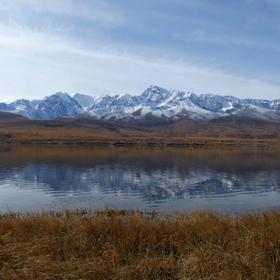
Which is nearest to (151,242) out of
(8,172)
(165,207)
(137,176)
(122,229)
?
(122,229)

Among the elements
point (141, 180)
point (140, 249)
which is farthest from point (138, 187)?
point (140, 249)

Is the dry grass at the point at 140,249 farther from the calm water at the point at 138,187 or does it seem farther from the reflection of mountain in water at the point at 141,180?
the reflection of mountain in water at the point at 141,180

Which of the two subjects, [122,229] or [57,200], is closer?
[122,229]

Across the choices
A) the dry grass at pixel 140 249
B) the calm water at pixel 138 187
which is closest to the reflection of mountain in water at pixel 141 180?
the calm water at pixel 138 187

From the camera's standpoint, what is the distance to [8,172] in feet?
174

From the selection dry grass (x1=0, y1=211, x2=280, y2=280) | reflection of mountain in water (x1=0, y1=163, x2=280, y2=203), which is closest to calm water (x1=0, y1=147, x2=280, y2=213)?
reflection of mountain in water (x1=0, y1=163, x2=280, y2=203)

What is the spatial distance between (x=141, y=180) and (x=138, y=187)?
19.1ft

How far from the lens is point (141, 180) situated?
4753 centimetres

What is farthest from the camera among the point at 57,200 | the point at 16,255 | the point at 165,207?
the point at 57,200

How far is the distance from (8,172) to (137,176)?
624 inches

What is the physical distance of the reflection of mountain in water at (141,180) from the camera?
38.8 metres

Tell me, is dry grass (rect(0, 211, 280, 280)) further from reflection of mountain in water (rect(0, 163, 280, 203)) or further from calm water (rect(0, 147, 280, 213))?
reflection of mountain in water (rect(0, 163, 280, 203))

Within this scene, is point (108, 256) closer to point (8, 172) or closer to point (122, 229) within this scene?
point (122, 229)

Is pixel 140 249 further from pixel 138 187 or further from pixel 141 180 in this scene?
pixel 141 180
